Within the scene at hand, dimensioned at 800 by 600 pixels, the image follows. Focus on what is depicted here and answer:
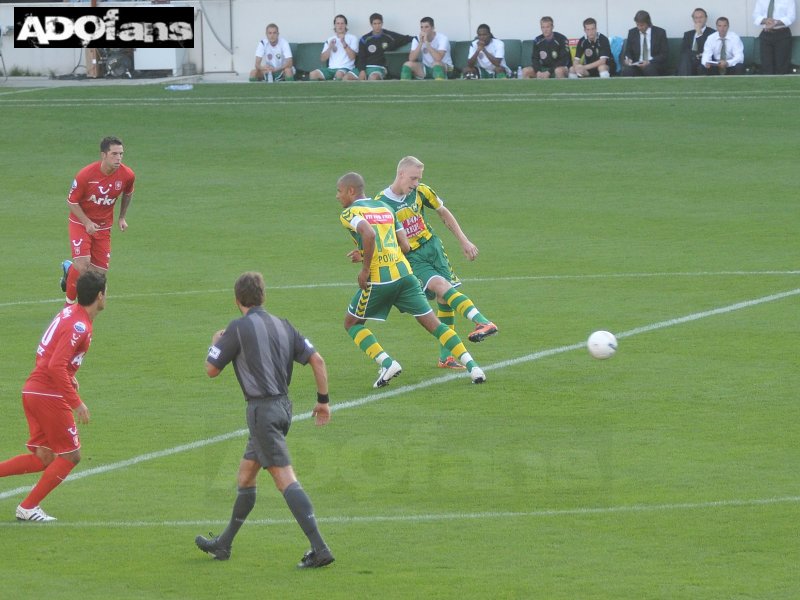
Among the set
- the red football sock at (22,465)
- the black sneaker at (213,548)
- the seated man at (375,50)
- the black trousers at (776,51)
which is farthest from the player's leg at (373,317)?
the seated man at (375,50)

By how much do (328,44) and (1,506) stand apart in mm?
26190

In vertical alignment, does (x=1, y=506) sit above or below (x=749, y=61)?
below

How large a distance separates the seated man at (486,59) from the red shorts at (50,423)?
25874 millimetres

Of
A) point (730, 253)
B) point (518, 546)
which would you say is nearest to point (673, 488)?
point (518, 546)

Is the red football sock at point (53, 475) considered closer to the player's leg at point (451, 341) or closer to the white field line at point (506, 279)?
the player's leg at point (451, 341)

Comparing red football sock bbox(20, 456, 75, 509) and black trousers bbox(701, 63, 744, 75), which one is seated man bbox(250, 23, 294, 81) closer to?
black trousers bbox(701, 63, 744, 75)

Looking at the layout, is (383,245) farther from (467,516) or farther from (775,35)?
(775,35)

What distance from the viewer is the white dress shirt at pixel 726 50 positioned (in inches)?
1321

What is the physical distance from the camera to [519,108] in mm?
33031

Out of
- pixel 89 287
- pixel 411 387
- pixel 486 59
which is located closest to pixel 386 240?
pixel 411 387

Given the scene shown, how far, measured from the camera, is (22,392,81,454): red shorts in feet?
33.6

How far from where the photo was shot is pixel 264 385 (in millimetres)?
9273

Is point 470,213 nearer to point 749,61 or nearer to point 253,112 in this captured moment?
point 253,112

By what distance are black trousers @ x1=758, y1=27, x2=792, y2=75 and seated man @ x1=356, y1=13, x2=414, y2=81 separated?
8.47 metres
